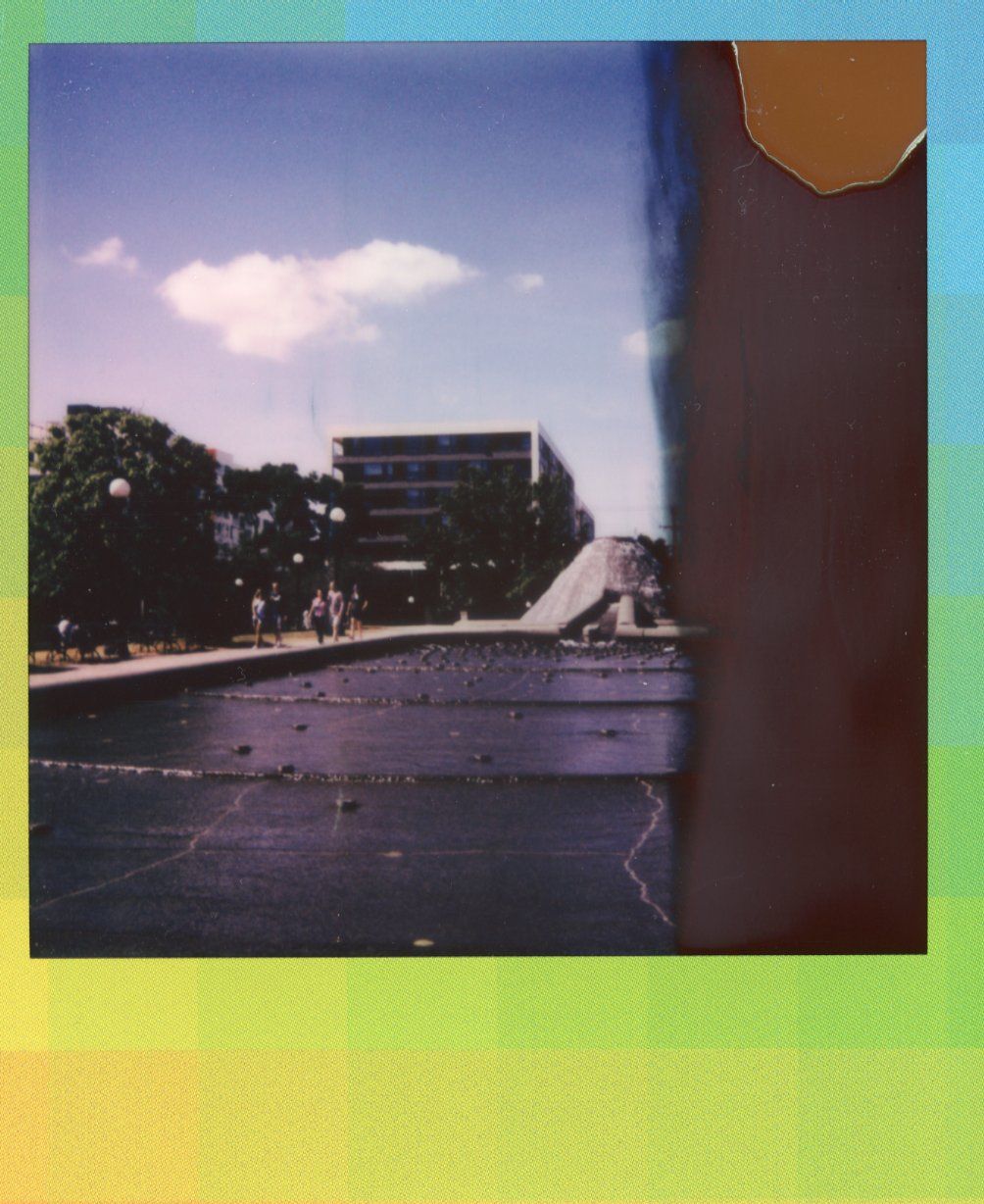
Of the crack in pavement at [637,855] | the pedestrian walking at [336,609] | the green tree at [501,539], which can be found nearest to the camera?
the crack in pavement at [637,855]

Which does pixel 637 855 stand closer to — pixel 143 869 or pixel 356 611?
pixel 356 611

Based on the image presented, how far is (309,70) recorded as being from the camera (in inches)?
113

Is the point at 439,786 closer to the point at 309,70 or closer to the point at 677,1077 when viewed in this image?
the point at 677,1077

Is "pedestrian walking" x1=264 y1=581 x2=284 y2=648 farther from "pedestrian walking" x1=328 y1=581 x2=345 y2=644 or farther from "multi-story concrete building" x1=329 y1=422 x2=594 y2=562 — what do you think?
"multi-story concrete building" x1=329 y1=422 x2=594 y2=562

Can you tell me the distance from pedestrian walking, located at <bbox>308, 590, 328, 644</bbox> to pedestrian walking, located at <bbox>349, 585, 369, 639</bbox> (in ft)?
0.32

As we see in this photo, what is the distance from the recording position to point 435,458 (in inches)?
117

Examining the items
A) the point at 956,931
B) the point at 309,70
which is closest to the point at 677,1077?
the point at 956,931

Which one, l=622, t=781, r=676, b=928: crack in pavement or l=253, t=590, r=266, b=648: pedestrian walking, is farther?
l=253, t=590, r=266, b=648: pedestrian walking

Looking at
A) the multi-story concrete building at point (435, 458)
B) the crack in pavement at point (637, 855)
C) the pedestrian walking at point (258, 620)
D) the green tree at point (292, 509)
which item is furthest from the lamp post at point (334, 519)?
the crack in pavement at point (637, 855)

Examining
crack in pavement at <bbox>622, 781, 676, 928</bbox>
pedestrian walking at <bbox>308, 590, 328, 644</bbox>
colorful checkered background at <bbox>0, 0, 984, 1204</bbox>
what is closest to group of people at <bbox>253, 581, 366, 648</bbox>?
pedestrian walking at <bbox>308, 590, 328, 644</bbox>

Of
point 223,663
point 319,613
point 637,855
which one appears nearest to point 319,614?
point 319,613

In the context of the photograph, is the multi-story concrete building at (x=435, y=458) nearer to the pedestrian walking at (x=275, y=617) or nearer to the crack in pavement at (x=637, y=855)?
the pedestrian walking at (x=275, y=617)

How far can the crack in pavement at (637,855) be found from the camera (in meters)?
2.87

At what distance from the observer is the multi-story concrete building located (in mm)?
2904
